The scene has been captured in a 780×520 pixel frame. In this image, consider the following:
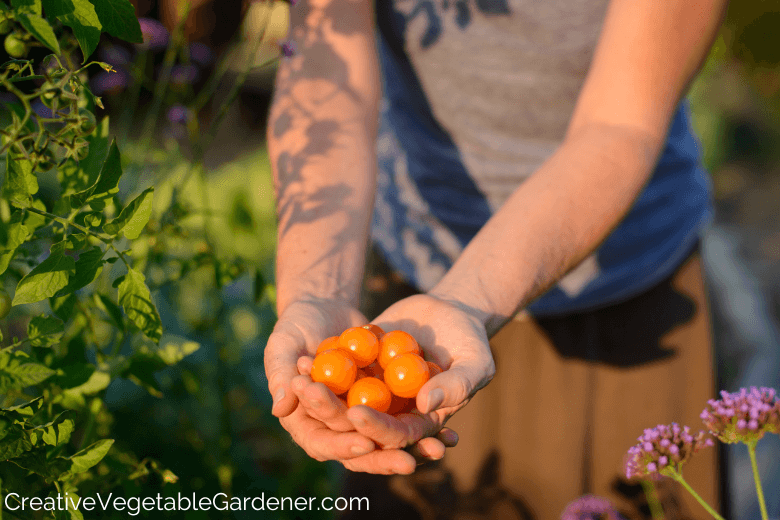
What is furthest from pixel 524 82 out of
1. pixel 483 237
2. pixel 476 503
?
pixel 476 503

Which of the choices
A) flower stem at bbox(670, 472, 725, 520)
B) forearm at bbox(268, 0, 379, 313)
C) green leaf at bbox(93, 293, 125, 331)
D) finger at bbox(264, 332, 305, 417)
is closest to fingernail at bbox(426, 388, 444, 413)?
finger at bbox(264, 332, 305, 417)

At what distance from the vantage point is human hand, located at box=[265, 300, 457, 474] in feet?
2.82

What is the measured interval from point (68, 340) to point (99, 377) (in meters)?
0.09

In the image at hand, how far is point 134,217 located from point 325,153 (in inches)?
27.9

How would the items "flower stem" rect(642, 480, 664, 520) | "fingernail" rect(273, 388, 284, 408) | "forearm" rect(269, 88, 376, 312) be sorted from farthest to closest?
"flower stem" rect(642, 480, 664, 520) → "forearm" rect(269, 88, 376, 312) → "fingernail" rect(273, 388, 284, 408)

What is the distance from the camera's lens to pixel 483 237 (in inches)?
46.4

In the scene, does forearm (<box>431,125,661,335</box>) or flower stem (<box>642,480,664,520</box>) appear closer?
forearm (<box>431,125,661,335</box>)

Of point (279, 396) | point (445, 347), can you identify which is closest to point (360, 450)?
point (279, 396)

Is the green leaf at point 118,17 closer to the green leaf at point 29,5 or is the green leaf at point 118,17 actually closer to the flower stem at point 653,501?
the green leaf at point 29,5

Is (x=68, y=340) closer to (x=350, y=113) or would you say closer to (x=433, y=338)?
(x=433, y=338)

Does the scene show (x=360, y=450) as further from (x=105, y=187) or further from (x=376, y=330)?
(x=105, y=187)

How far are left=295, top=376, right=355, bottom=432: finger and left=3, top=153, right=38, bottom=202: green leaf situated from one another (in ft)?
1.45

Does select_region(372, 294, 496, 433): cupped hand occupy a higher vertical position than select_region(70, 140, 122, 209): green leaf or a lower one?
lower

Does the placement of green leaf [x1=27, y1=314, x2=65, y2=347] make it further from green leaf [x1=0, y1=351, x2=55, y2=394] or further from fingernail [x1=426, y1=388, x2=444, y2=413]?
fingernail [x1=426, y1=388, x2=444, y2=413]
